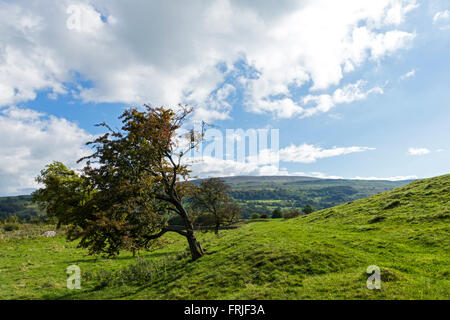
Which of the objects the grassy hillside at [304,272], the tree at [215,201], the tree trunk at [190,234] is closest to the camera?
the grassy hillside at [304,272]

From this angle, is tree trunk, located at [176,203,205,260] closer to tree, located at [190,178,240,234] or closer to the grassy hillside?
the grassy hillside

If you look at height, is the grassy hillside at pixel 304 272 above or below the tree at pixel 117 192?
below

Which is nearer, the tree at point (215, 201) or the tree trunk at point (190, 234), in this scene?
the tree trunk at point (190, 234)

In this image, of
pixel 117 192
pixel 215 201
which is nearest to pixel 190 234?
pixel 117 192

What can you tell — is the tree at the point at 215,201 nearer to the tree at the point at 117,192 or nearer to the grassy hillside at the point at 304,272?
the grassy hillside at the point at 304,272

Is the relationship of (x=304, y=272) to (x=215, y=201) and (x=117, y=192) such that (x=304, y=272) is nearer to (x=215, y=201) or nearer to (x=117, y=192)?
(x=117, y=192)

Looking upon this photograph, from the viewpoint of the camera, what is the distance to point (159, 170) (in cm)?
2200

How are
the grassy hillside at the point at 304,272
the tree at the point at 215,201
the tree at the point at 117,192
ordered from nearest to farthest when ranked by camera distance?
the grassy hillside at the point at 304,272 → the tree at the point at 117,192 → the tree at the point at 215,201

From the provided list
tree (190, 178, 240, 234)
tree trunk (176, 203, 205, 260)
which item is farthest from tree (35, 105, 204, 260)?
tree (190, 178, 240, 234)

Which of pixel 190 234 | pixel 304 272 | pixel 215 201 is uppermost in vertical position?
pixel 215 201

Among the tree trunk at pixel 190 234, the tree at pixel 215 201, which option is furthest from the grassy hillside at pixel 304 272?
the tree at pixel 215 201

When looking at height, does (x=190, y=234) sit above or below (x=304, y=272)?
above
